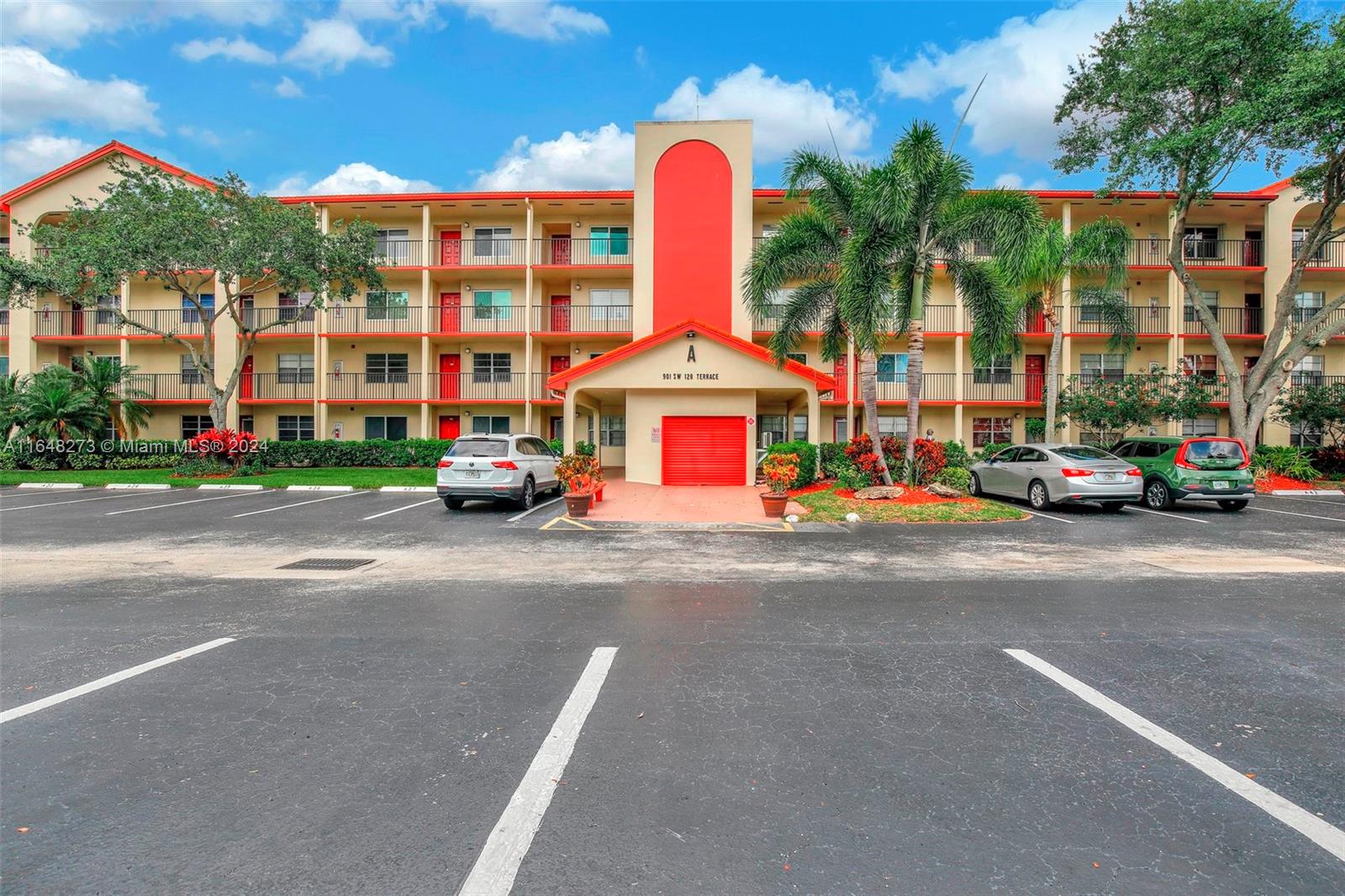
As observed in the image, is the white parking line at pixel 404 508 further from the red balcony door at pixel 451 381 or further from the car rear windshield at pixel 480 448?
the red balcony door at pixel 451 381

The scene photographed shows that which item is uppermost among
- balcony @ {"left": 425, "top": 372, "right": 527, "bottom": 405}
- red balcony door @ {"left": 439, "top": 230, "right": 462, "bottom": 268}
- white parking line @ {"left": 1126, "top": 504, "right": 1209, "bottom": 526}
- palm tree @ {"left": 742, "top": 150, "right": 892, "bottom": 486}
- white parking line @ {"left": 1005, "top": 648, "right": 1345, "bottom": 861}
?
red balcony door @ {"left": 439, "top": 230, "right": 462, "bottom": 268}

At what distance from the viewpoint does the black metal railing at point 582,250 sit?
87.4 feet

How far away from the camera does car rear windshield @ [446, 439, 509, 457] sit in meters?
14.0

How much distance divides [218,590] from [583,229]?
2341cm

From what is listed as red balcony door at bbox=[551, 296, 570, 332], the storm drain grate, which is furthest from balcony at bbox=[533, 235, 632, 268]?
the storm drain grate

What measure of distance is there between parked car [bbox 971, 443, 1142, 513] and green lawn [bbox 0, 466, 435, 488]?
1636 cm

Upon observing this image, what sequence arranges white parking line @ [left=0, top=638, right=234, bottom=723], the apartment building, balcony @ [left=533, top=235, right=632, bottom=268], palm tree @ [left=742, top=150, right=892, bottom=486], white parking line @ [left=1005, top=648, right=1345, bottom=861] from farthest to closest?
balcony @ [left=533, top=235, right=632, bottom=268], the apartment building, palm tree @ [left=742, top=150, right=892, bottom=486], white parking line @ [left=0, top=638, right=234, bottom=723], white parking line @ [left=1005, top=648, right=1345, bottom=861]

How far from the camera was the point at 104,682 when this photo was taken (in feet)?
14.2

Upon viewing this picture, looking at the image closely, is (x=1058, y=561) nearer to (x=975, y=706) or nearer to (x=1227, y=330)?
(x=975, y=706)

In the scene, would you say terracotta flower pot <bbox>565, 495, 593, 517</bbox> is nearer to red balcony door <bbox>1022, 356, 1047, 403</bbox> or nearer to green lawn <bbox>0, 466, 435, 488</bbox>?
green lawn <bbox>0, 466, 435, 488</bbox>

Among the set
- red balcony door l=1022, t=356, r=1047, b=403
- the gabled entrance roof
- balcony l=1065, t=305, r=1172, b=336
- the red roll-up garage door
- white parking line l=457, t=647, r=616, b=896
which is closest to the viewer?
white parking line l=457, t=647, r=616, b=896

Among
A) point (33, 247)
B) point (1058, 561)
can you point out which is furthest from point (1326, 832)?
point (33, 247)

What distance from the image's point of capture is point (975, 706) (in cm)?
396

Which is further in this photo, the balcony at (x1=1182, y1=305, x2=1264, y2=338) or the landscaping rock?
the balcony at (x1=1182, y1=305, x2=1264, y2=338)
